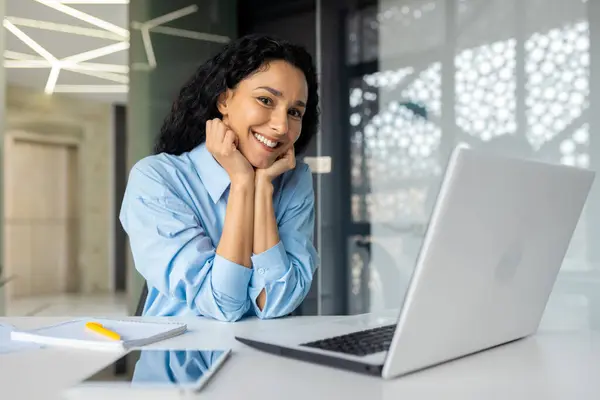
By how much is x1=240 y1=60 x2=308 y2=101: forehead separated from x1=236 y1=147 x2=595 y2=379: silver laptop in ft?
2.04

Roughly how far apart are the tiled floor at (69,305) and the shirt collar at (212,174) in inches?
158

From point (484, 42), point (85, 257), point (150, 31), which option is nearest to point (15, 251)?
point (85, 257)

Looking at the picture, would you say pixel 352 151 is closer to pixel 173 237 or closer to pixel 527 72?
pixel 527 72

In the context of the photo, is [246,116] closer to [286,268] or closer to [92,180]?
[286,268]

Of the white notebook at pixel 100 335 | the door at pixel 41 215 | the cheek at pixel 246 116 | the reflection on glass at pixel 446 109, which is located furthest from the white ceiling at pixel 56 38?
the white notebook at pixel 100 335

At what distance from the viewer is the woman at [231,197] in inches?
45.8

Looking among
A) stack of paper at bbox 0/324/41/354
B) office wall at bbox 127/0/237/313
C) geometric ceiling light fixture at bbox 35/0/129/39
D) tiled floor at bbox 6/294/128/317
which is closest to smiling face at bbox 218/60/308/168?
stack of paper at bbox 0/324/41/354

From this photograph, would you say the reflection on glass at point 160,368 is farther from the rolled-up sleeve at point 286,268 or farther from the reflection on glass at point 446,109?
the reflection on glass at point 446,109

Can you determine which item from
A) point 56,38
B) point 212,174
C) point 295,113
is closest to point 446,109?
point 295,113

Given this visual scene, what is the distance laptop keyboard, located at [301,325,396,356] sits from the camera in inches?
28.6

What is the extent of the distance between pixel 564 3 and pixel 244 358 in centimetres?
288

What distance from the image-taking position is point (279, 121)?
4.45 feet

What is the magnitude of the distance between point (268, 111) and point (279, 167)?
13 centimetres

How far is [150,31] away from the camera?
12.0 feet
